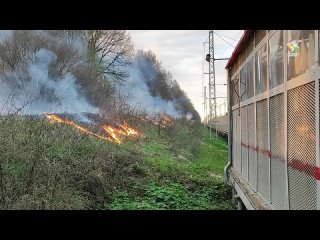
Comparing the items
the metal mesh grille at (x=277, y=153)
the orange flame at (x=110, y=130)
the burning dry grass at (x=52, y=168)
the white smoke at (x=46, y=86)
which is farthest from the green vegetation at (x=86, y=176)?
the metal mesh grille at (x=277, y=153)

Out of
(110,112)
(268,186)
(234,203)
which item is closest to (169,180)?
(234,203)

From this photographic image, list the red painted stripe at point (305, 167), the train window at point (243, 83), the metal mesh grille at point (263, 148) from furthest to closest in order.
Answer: the train window at point (243, 83) → the metal mesh grille at point (263, 148) → the red painted stripe at point (305, 167)

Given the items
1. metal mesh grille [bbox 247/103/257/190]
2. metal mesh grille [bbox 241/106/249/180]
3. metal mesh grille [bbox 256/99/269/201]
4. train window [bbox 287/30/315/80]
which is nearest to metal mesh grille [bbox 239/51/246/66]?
metal mesh grille [bbox 241/106/249/180]

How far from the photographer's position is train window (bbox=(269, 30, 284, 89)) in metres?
4.45

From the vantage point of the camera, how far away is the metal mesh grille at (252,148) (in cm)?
685

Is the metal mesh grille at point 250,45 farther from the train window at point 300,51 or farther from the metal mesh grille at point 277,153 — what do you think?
the train window at point 300,51

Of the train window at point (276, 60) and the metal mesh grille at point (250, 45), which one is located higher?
the metal mesh grille at point (250, 45)

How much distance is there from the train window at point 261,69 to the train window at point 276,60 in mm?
447

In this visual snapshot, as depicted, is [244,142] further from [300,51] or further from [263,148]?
[300,51]

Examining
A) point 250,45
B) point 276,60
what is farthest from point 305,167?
point 250,45

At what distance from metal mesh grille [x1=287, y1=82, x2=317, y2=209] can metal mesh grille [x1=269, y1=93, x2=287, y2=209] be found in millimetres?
371

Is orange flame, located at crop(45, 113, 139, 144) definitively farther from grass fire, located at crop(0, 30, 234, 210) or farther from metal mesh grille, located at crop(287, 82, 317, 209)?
metal mesh grille, located at crop(287, 82, 317, 209)

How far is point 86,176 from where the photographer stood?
32.1ft
